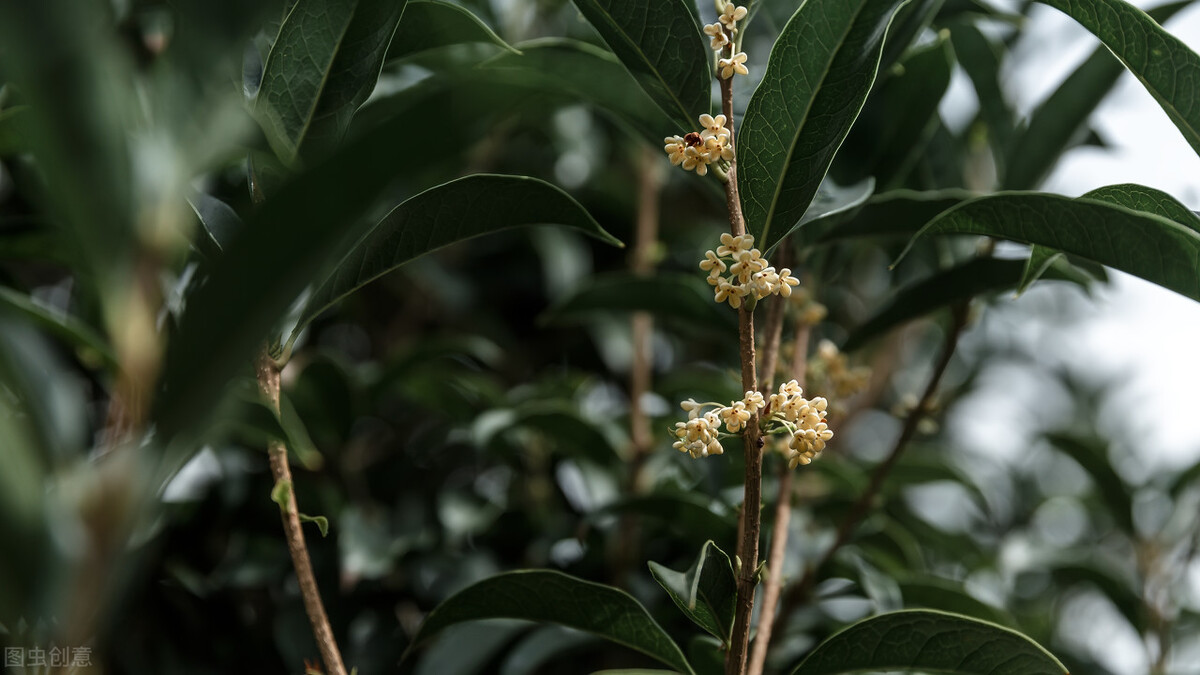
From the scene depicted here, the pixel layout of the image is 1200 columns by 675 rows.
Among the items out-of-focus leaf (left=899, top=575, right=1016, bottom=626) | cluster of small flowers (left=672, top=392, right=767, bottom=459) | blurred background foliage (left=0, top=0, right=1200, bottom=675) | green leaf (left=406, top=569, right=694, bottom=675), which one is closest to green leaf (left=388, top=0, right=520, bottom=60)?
blurred background foliage (left=0, top=0, right=1200, bottom=675)

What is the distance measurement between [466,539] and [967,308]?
2.91 feet

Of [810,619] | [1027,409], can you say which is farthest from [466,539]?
[1027,409]

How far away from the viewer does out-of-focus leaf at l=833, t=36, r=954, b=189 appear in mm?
1092

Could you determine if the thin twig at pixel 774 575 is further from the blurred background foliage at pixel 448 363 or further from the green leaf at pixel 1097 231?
the green leaf at pixel 1097 231

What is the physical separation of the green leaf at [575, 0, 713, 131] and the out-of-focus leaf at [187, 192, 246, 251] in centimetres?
40

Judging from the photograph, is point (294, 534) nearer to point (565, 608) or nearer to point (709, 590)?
point (565, 608)

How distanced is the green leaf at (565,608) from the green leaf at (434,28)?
559 millimetres

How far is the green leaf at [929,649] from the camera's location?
0.79 metres

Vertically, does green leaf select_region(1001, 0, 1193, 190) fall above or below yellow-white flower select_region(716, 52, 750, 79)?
below

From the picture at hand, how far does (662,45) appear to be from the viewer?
0.83 meters

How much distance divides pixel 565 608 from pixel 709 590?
0.18m

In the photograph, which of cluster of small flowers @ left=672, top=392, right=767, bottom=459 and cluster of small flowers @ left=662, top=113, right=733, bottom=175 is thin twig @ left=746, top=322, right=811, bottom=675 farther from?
cluster of small flowers @ left=662, top=113, right=733, bottom=175

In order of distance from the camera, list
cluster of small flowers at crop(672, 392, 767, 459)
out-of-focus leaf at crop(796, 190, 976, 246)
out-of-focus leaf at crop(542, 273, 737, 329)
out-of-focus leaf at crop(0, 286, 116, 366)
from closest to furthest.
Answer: cluster of small flowers at crop(672, 392, 767, 459)
out-of-focus leaf at crop(0, 286, 116, 366)
out-of-focus leaf at crop(796, 190, 976, 246)
out-of-focus leaf at crop(542, 273, 737, 329)

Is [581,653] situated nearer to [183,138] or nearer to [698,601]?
[698,601]
